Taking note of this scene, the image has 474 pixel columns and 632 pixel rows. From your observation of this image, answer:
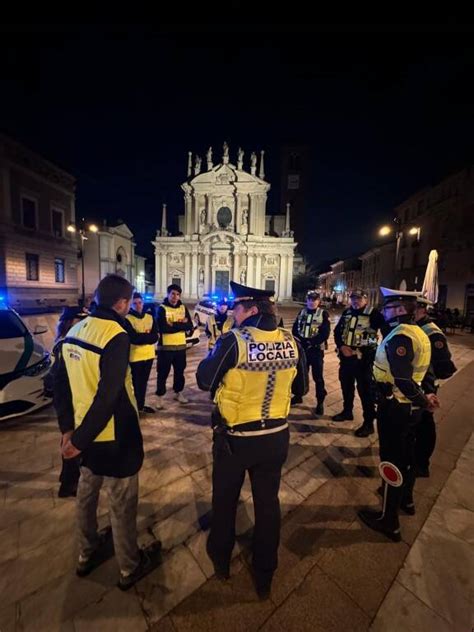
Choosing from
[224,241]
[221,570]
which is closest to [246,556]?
[221,570]

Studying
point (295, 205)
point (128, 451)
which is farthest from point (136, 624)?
point (295, 205)

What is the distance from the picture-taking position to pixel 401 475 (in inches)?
91.3

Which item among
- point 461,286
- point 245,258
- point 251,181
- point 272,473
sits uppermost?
point 251,181

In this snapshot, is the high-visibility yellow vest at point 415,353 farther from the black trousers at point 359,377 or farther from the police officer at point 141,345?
the police officer at point 141,345

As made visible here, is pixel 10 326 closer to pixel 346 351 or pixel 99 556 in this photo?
pixel 99 556

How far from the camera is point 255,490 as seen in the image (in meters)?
1.92

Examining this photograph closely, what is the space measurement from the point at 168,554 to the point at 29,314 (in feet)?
20.9

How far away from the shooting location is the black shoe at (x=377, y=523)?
2.31 m

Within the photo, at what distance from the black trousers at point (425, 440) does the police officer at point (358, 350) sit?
1030 mm

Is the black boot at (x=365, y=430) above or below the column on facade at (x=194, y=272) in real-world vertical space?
below

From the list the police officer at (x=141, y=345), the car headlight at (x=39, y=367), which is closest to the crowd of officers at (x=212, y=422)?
the police officer at (x=141, y=345)

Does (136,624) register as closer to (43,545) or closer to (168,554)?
(168,554)

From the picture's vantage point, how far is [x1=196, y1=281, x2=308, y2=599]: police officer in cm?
185

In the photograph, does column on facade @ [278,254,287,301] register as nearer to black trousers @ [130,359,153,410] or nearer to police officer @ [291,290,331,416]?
police officer @ [291,290,331,416]
